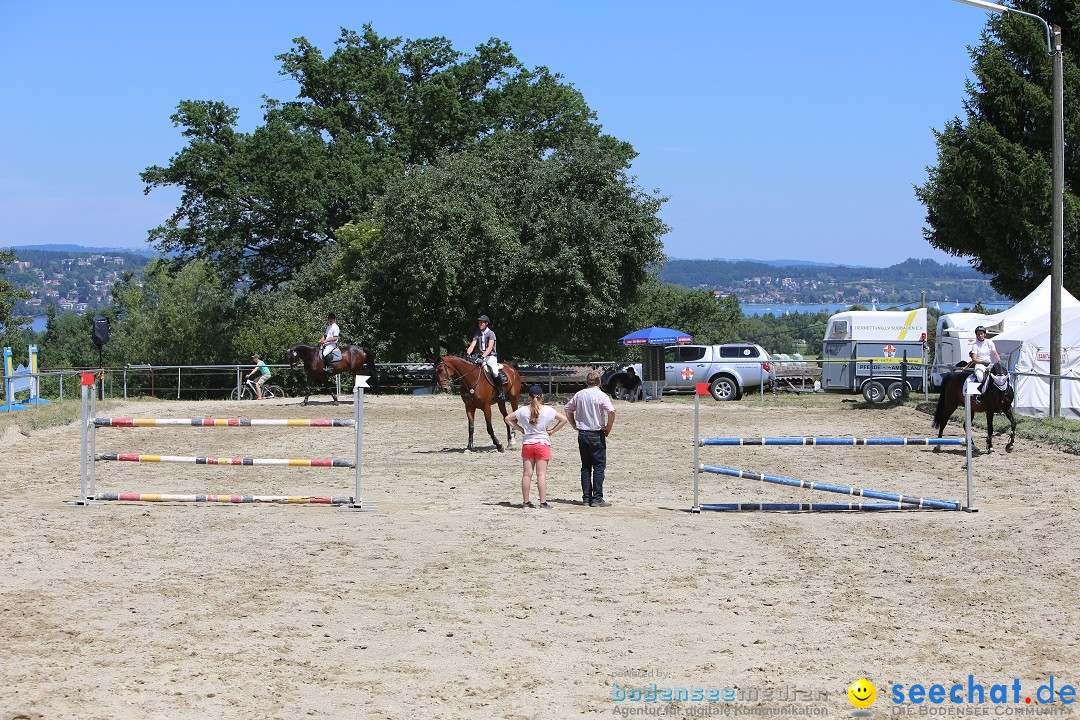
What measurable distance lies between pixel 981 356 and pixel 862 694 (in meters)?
14.3

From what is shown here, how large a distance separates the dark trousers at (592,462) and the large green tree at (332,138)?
33.8m

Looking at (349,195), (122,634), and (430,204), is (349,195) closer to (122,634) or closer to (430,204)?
(430,204)

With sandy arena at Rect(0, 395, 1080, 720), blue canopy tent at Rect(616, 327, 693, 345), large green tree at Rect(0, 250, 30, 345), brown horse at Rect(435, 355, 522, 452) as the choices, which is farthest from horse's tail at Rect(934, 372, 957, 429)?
large green tree at Rect(0, 250, 30, 345)

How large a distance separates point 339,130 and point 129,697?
151 feet

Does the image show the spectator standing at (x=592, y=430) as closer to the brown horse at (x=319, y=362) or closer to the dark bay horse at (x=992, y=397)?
the dark bay horse at (x=992, y=397)

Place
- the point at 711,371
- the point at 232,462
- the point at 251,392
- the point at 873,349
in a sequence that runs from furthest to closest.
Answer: the point at 873,349
the point at 711,371
the point at 251,392
the point at 232,462

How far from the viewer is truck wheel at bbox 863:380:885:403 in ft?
A: 108

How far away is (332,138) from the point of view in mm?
50812

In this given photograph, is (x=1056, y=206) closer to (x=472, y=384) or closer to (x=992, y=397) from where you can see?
(x=992, y=397)

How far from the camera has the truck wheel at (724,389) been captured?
116ft

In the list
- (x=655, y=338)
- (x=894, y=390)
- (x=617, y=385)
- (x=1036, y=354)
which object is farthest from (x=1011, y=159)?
(x=617, y=385)

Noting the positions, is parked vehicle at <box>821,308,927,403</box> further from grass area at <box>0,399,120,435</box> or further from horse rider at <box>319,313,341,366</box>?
grass area at <box>0,399,120,435</box>

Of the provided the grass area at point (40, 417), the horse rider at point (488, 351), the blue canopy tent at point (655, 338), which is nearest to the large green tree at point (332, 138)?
the blue canopy tent at point (655, 338)

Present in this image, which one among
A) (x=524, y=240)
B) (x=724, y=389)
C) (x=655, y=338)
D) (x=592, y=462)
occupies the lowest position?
(x=592, y=462)
